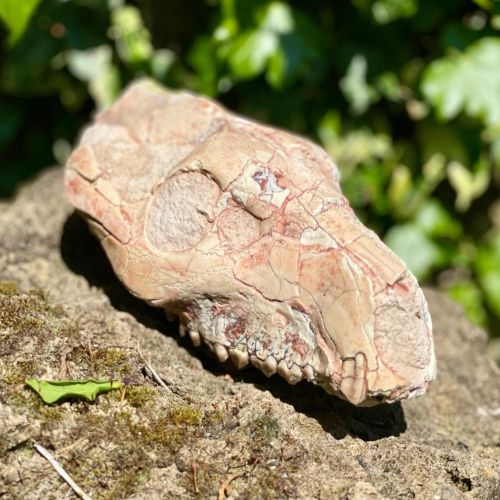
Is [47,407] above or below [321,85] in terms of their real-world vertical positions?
above

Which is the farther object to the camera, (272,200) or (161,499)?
(272,200)

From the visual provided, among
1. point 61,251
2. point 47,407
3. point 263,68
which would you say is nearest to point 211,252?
point 47,407

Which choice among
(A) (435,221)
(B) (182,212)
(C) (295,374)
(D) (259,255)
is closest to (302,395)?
(C) (295,374)

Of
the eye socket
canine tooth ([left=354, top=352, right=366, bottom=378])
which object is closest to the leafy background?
the eye socket

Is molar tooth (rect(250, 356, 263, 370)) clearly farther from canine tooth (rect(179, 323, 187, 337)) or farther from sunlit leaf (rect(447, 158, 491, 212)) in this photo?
sunlit leaf (rect(447, 158, 491, 212))

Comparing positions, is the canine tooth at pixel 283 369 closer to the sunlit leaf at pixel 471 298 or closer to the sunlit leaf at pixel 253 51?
the sunlit leaf at pixel 253 51

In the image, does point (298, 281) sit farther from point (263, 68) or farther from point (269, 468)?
point (263, 68)

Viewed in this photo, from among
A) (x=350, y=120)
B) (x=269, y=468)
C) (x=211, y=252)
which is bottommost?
(x=350, y=120)
